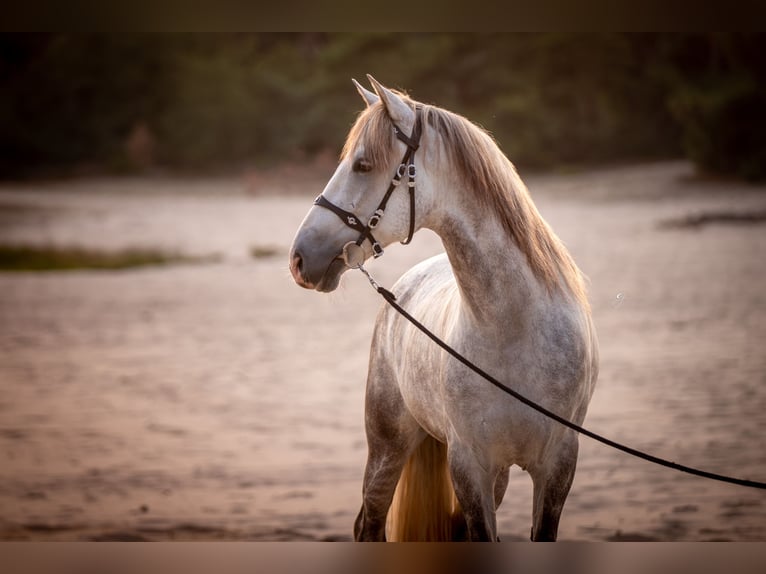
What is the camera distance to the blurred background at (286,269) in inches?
170

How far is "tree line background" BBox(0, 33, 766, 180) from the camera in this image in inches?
466

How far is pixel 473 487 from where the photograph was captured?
2164mm

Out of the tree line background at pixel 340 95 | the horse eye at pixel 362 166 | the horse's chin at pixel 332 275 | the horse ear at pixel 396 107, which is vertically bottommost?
the horse's chin at pixel 332 275

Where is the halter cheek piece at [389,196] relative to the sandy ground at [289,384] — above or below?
above

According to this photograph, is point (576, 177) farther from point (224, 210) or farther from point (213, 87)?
point (213, 87)

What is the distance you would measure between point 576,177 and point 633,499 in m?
9.89

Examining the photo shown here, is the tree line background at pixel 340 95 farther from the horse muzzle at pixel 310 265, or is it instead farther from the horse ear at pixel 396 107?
the horse muzzle at pixel 310 265

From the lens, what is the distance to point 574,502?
405 cm

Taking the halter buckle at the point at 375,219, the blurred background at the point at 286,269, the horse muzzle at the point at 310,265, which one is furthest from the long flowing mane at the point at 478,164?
the blurred background at the point at 286,269

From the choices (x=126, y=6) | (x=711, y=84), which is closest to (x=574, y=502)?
(x=126, y=6)

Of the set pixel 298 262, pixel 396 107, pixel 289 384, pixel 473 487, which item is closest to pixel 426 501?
pixel 473 487

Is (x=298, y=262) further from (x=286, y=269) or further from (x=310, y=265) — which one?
(x=286, y=269)

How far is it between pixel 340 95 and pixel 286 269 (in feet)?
44.1

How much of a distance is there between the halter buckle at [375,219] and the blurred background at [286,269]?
16.9 inches
